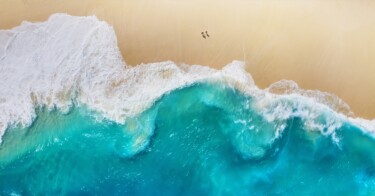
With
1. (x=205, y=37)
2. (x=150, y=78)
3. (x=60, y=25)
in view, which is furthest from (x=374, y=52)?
(x=60, y=25)

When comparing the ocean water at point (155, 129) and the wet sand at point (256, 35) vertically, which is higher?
the wet sand at point (256, 35)

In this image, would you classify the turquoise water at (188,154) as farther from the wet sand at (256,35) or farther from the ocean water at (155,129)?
the wet sand at (256,35)

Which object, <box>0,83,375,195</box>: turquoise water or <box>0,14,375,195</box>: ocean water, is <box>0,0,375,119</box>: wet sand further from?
<box>0,83,375,195</box>: turquoise water

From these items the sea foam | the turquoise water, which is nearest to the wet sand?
the sea foam

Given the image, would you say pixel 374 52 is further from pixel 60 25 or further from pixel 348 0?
pixel 60 25

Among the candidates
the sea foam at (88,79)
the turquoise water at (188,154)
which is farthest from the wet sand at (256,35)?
the turquoise water at (188,154)

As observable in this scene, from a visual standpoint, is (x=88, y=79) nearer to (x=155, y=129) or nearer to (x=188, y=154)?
(x=155, y=129)
